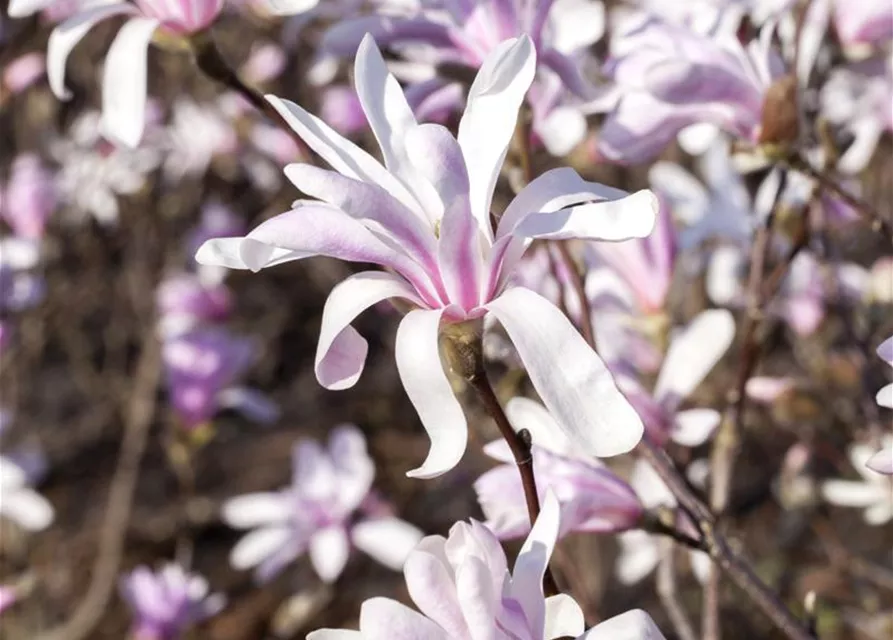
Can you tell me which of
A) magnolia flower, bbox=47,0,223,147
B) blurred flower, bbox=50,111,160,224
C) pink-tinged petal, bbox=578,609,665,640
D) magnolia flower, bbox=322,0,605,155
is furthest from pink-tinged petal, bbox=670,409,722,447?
blurred flower, bbox=50,111,160,224

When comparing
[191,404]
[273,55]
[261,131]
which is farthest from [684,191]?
[261,131]

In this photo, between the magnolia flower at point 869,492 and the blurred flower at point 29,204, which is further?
the blurred flower at point 29,204

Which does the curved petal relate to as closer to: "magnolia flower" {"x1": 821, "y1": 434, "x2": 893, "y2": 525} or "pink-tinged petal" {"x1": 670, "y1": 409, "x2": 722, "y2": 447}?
"pink-tinged petal" {"x1": 670, "y1": 409, "x2": 722, "y2": 447}

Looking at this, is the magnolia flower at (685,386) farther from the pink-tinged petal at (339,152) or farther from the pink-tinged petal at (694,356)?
the pink-tinged petal at (339,152)

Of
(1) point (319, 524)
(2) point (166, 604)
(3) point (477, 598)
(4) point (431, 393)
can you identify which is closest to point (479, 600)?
(3) point (477, 598)

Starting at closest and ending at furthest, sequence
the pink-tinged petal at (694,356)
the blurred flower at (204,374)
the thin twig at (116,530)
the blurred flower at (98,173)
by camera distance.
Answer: the pink-tinged petal at (694,356), the blurred flower at (204,374), the thin twig at (116,530), the blurred flower at (98,173)

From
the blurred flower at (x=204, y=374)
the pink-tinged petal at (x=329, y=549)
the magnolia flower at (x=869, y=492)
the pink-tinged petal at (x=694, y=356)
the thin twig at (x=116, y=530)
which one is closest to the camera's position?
the pink-tinged petal at (x=694, y=356)

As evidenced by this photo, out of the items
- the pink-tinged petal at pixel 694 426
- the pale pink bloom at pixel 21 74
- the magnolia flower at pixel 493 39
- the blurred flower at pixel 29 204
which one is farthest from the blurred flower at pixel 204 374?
the pink-tinged petal at pixel 694 426
